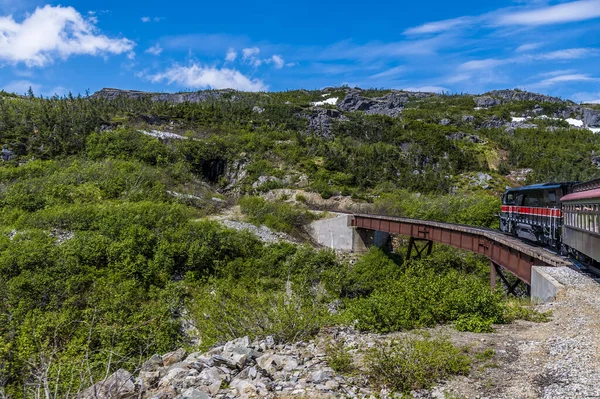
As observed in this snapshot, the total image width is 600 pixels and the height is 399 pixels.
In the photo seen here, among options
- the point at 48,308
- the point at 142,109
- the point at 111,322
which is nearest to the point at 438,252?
the point at 111,322

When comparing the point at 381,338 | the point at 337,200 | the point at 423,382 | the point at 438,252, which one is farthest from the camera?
the point at 337,200

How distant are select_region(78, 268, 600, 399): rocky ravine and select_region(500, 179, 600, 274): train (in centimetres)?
341

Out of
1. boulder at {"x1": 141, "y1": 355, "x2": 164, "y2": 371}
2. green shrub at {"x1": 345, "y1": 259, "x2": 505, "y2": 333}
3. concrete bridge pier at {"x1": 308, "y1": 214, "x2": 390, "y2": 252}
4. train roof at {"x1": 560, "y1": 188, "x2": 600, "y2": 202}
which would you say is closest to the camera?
boulder at {"x1": 141, "y1": 355, "x2": 164, "y2": 371}

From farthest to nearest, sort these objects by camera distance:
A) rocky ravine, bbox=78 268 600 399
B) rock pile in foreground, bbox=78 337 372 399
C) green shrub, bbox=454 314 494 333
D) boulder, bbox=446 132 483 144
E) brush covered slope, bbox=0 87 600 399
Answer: boulder, bbox=446 132 483 144 → brush covered slope, bbox=0 87 600 399 → green shrub, bbox=454 314 494 333 → rock pile in foreground, bbox=78 337 372 399 → rocky ravine, bbox=78 268 600 399

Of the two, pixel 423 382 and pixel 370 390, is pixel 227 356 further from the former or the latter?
pixel 423 382

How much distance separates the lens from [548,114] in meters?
166

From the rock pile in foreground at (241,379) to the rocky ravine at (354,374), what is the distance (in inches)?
0.7

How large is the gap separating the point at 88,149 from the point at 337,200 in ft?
Result: 112

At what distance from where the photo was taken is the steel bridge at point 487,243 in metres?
16.3

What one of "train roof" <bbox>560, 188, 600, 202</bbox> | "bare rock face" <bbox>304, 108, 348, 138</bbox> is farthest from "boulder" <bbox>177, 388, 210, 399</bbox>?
"bare rock face" <bbox>304, 108, 348, 138</bbox>

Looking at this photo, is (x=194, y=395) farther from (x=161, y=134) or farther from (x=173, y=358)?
(x=161, y=134)

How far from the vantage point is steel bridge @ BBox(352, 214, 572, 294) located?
53.6 ft

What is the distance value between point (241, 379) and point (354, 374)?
6.51 ft

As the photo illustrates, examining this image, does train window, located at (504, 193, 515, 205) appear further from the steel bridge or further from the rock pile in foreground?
the rock pile in foreground
